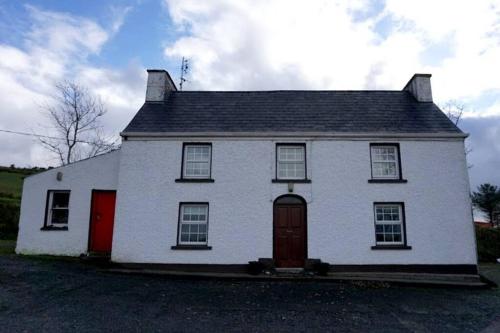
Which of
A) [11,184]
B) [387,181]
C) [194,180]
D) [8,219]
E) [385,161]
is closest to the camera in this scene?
[387,181]

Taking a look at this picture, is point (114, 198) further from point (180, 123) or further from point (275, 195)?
point (275, 195)

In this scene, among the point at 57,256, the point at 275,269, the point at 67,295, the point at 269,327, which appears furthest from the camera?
the point at 57,256

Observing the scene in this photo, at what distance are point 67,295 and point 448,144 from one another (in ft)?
46.5

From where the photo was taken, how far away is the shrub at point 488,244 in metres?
18.8

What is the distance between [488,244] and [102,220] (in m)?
20.1

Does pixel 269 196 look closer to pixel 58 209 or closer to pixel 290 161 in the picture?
pixel 290 161

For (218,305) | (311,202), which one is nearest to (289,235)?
(311,202)

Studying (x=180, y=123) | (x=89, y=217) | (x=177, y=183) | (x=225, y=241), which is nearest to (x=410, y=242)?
(x=225, y=241)

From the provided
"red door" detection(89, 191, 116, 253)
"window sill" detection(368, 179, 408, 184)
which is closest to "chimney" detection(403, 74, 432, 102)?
"window sill" detection(368, 179, 408, 184)

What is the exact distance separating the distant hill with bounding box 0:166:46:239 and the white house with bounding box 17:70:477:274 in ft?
28.0

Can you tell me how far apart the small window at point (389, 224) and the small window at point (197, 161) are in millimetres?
6863

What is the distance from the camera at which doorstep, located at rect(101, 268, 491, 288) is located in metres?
11.7

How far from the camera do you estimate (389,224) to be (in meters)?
13.3

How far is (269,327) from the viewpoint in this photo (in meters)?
7.15
